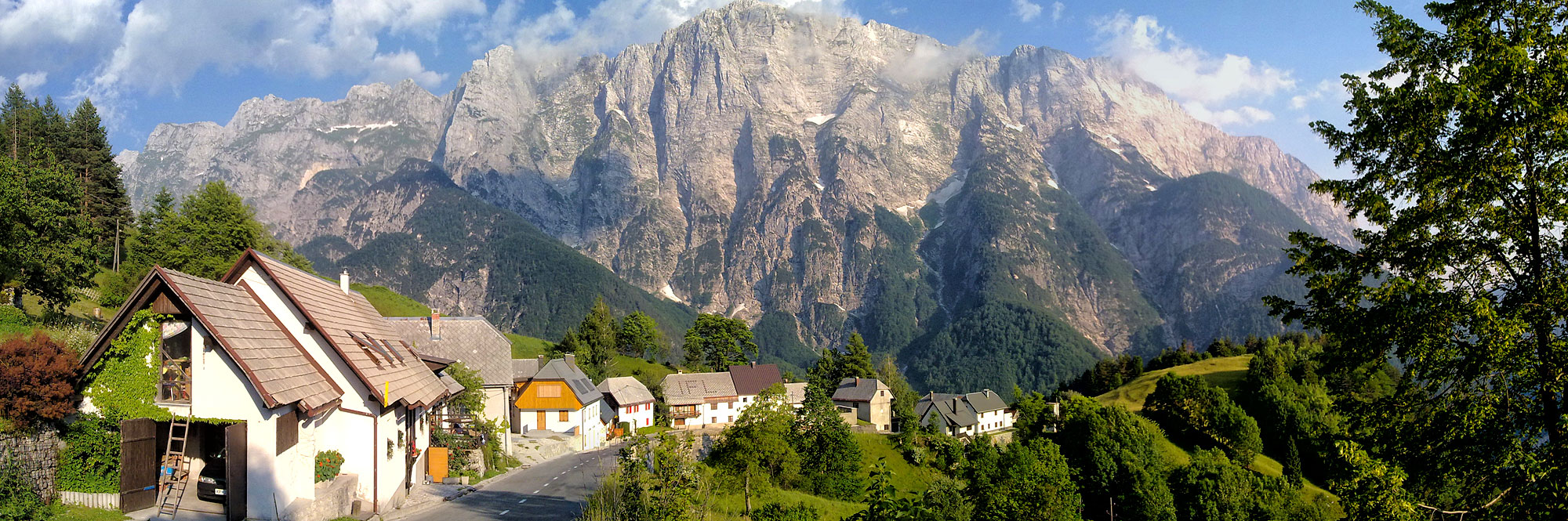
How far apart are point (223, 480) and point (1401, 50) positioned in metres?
27.0

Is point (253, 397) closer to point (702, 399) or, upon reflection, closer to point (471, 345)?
point (471, 345)

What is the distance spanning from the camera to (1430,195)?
10531 millimetres

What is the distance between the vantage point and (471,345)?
51500mm

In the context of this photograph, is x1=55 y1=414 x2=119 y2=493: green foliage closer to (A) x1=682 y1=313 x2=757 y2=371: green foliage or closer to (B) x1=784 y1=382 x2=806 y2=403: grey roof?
(B) x1=784 y1=382 x2=806 y2=403: grey roof

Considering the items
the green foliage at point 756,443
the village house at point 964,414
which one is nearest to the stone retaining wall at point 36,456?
the green foliage at point 756,443

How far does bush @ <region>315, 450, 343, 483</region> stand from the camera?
70.8 ft

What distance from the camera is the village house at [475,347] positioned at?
48.6m

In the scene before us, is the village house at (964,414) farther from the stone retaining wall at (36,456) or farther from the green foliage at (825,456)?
the stone retaining wall at (36,456)

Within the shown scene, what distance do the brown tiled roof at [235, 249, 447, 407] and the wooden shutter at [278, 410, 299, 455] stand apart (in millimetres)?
2290

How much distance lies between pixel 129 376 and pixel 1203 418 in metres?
67.1

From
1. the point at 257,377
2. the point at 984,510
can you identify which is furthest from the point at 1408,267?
the point at 257,377

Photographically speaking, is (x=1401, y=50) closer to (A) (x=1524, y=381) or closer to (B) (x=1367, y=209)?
(B) (x=1367, y=209)

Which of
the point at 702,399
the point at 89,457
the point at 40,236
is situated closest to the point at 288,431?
the point at 89,457

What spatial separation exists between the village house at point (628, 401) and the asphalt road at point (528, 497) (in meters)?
40.1
